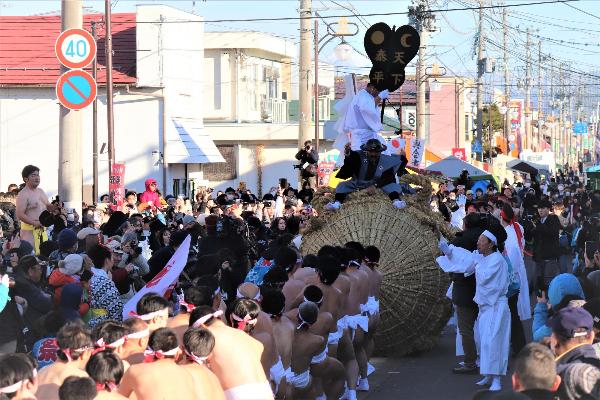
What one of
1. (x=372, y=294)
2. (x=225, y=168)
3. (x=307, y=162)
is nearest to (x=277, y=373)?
(x=372, y=294)

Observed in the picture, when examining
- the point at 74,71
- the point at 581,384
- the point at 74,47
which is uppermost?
the point at 74,47

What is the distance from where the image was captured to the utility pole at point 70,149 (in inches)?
755

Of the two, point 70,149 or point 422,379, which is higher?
point 70,149

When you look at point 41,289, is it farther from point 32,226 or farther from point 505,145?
point 505,145

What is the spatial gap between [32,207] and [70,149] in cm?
391

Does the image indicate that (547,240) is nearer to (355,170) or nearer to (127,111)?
(355,170)

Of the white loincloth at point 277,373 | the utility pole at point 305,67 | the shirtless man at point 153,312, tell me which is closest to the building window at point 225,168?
the utility pole at point 305,67

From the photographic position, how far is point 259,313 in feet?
30.8

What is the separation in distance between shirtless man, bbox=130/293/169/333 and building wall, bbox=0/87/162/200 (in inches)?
1168

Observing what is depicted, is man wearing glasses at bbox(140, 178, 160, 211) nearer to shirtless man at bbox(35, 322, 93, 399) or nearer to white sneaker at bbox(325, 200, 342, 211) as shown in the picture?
white sneaker at bbox(325, 200, 342, 211)

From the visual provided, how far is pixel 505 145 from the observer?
85.9m

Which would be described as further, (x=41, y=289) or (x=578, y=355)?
(x=41, y=289)

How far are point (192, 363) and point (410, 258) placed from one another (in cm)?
741

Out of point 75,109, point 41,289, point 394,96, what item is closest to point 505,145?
point 394,96
